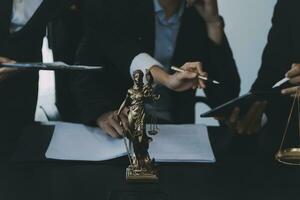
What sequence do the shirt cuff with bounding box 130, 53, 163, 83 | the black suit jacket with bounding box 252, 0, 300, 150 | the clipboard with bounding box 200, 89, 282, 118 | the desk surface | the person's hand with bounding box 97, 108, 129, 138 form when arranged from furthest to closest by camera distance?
the black suit jacket with bounding box 252, 0, 300, 150 → the shirt cuff with bounding box 130, 53, 163, 83 → the person's hand with bounding box 97, 108, 129, 138 → the clipboard with bounding box 200, 89, 282, 118 → the desk surface

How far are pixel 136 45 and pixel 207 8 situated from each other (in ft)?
0.83

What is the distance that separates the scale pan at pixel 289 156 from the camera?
1322 mm

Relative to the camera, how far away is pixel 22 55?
1734mm

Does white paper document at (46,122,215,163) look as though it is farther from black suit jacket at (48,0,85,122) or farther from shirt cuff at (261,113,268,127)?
black suit jacket at (48,0,85,122)

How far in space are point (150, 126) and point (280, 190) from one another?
1.40 feet

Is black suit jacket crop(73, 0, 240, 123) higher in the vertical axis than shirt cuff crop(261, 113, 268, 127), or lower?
higher

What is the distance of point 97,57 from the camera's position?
5.65 feet

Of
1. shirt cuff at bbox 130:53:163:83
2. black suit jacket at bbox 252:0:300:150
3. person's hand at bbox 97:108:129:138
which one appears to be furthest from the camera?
black suit jacket at bbox 252:0:300:150

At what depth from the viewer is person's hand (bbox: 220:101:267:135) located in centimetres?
144

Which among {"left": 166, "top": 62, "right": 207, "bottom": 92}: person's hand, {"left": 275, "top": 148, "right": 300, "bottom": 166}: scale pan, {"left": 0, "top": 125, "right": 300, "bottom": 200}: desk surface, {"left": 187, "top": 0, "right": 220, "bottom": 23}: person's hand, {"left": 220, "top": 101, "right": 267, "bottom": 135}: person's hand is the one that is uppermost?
{"left": 187, "top": 0, "right": 220, "bottom": 23}: person's hand

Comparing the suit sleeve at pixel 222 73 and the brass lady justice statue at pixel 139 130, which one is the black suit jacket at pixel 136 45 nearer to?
the suit sleeve at pixel 222 73

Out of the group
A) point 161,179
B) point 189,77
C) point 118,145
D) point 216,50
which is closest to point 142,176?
point 161,179

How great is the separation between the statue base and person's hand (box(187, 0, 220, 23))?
0.67 metres

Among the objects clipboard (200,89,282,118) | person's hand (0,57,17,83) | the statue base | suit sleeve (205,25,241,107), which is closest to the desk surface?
the statue base
